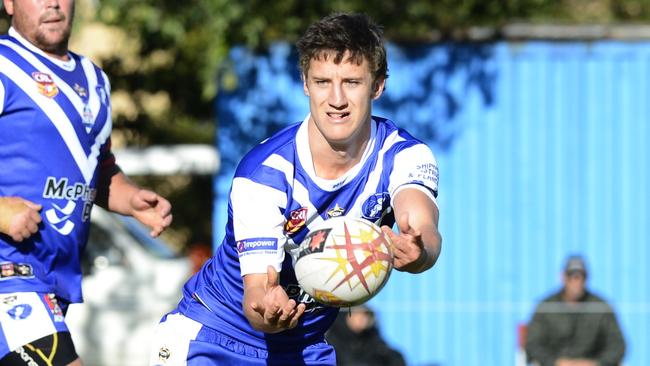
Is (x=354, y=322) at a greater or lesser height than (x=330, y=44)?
lesser

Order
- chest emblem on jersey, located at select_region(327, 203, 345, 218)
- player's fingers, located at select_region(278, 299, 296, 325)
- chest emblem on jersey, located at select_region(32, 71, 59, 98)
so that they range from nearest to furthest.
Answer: player's fingers, located at select_region(278, 299, 296, 325) → chest emblem on jersey, located at select_region(327, 203, 345, 218) → chest emblem on jersey, located at select_region(32, 71, 59, 98)

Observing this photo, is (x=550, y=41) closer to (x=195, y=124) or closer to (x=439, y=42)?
(x=439, y=42)

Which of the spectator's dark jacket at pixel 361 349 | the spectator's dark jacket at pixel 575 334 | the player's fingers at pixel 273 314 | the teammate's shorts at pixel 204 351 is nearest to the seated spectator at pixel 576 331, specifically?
the spectator's dark jacket at pixel 575 334

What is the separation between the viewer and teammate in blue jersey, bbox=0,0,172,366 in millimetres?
5379

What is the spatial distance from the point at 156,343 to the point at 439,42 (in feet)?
28.0

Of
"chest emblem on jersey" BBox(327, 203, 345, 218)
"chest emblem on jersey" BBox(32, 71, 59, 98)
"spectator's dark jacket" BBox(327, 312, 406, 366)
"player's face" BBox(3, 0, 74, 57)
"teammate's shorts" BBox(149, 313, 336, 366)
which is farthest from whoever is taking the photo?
"spectator's dark jacket" BBox(327, 312, 406, 366)

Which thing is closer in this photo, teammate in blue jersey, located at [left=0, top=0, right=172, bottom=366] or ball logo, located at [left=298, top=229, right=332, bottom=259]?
ball logo, located at [left=298, top=229, right=332, bottom=259]

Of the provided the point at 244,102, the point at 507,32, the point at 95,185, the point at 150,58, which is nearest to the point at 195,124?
the point at 150,58

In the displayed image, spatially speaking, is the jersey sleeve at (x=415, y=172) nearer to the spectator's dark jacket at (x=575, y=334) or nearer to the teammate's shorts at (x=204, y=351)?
the teammate's shorts at (x=204, y=351)

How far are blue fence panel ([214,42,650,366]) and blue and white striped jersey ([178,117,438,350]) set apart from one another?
7.73m

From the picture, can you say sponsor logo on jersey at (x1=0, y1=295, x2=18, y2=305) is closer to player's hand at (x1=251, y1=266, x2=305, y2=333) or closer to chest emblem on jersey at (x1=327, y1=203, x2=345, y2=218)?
player's hand at (x1=251, y1=266, x2=305, y2=333)

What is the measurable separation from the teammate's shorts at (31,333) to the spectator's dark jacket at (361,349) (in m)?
5.64

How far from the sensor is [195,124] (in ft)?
57.0

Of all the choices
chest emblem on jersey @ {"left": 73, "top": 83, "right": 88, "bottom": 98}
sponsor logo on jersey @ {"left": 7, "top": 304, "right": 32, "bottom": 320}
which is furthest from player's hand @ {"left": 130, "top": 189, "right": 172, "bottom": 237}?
sponsor logo on jersey @ {"left": 7, "top": 304, "right": 32, "bottom": 320}
